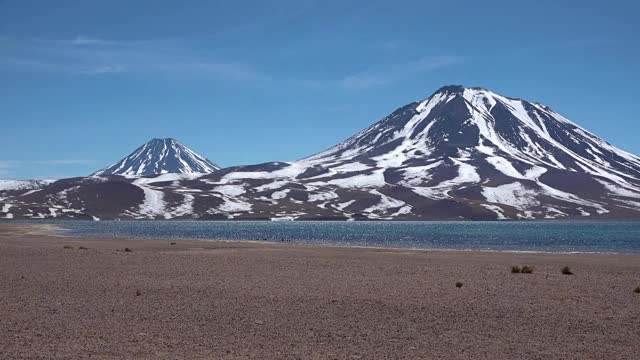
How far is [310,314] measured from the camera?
70.9 feet

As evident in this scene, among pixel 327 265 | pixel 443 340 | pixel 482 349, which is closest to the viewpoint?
pixel 482 349

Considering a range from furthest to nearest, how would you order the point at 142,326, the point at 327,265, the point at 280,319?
1. the point at 327,265
2. the point at 280,319
3. the point at 142,326

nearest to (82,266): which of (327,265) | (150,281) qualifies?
(150,281)

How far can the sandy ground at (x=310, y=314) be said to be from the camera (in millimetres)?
16422

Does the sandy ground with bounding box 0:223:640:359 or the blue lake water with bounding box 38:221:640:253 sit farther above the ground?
the blue lake water with bounding box 38:221:640:253

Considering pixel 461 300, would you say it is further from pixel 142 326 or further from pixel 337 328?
pixel 142 326

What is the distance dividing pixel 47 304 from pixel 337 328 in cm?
1006

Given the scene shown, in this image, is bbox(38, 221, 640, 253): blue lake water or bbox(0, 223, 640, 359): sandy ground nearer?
bbox(0, 223, 640, 359): sandy ground

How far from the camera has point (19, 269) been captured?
34969mm

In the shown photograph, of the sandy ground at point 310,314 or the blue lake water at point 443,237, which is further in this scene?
the blue lake water at point 443,237

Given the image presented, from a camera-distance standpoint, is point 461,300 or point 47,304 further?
point 461,300

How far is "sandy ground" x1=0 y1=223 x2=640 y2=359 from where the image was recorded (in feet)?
53.9

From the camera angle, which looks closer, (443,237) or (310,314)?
(310,314)

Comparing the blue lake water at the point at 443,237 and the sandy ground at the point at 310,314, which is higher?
the blue lake water at the point at 443,237
